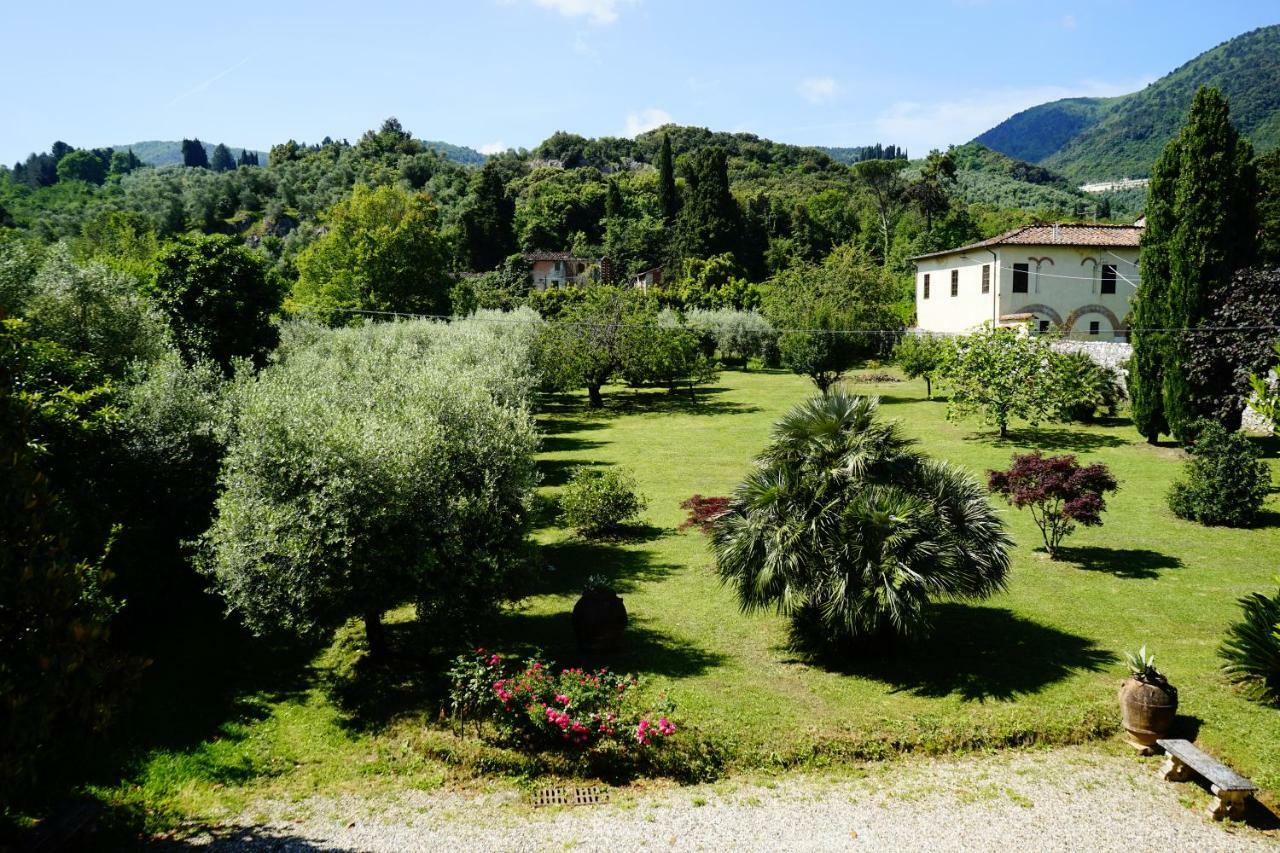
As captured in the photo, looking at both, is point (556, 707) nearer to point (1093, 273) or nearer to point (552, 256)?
point (1093, 273)

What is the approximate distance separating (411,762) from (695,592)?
694 cm

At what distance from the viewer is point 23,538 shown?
5789 mm

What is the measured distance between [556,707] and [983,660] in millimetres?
6847

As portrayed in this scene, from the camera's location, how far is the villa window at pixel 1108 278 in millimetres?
40072

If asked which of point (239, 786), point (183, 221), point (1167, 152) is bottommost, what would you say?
point (239, 786)

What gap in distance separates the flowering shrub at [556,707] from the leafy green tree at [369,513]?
1389 mm

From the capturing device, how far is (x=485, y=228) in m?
90.1

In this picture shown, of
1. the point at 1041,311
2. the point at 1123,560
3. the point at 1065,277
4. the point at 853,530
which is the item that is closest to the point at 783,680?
the point at 853,530

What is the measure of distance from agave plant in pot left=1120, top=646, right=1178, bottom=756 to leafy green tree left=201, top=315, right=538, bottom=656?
28.1 feet

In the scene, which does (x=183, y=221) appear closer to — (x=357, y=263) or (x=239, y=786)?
(x=357, y=263)

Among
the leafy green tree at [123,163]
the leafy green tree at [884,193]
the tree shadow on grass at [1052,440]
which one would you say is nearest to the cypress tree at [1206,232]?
the tree shadow on grass at [1052,440]

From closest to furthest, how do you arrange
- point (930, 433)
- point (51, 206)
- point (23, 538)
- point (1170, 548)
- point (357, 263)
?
1. point (23, 538)
2. point (1170, 548)
3. point (930, 433)
4. point (357, 263)
5. point (51, 206)

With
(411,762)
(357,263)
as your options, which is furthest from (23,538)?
(357,263)

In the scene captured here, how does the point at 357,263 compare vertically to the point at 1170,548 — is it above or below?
above
